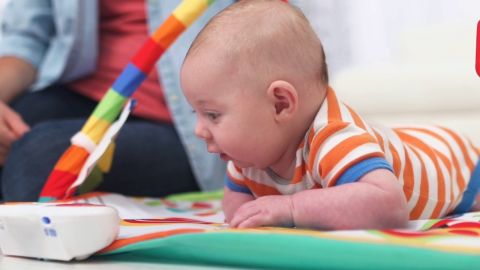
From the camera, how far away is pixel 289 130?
2.24 ft

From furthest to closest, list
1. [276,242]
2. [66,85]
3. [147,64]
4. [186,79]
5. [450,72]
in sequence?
1. [66,85]
2. [450,72]
3. [147,64]
4. [186,79]
5. [276,242]

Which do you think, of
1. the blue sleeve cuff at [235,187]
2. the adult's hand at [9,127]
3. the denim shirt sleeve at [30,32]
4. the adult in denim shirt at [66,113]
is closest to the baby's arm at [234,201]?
the blue sleeve cuff at [235,187]

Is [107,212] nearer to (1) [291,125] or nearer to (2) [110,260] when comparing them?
(2) [110,260]

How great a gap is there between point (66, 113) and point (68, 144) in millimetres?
218

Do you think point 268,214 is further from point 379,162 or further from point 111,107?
point 111,107

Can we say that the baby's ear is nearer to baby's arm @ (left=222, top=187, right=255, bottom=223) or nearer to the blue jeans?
baby's arm @ (left=222, top=187, right=255, bottom=223)

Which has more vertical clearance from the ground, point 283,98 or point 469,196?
point 283,98

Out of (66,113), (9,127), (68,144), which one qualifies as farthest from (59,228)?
(66,113)

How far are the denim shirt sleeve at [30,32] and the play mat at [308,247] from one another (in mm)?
667

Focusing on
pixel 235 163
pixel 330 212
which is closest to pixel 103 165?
pixel 235 163

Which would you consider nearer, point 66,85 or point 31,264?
point 31,264

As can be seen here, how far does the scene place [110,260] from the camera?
615 millimetres

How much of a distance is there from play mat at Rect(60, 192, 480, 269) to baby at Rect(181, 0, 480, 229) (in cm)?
5

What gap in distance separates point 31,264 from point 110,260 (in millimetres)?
71
